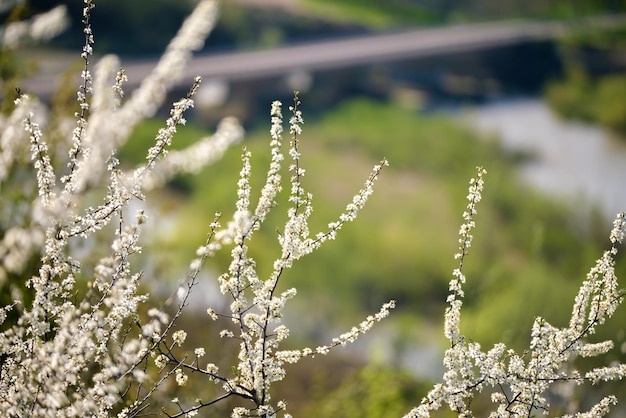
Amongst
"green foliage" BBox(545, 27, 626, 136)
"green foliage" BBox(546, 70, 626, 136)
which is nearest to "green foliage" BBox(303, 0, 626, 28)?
"green foliage" BBox(545, 27, 626, 136)

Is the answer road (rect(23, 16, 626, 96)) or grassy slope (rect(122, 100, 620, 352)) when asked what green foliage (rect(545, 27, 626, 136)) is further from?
grassy slope (rect(122, 100, 620, 352))

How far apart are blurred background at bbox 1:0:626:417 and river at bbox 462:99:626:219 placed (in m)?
0.04

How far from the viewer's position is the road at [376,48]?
48.9ft

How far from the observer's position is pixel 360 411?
6137 millimetres

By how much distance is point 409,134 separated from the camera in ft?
48.4

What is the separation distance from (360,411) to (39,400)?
4.22 meters

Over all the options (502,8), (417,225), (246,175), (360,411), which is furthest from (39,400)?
(502,8)

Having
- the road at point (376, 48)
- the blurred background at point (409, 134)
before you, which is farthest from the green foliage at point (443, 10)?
the road at point (376, 48)

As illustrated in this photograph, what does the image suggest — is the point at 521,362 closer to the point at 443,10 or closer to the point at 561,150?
the point at 561,150

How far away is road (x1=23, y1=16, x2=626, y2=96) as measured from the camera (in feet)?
48.9

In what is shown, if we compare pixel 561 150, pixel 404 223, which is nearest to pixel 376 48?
pixel 561 150

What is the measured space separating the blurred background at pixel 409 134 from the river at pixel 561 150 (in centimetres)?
4

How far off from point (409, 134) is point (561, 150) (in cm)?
351

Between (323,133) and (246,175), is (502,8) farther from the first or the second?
(246,175)
